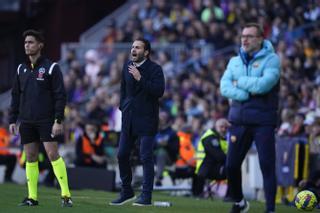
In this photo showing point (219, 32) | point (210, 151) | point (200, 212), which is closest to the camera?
point (200, 212)

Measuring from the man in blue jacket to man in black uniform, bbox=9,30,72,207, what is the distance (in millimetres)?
2257

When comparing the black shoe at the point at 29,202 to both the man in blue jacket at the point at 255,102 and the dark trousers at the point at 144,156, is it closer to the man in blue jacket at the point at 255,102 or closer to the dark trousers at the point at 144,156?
the dark trousers at the point at 144,156

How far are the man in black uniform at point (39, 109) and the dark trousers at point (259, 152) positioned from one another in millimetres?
2254

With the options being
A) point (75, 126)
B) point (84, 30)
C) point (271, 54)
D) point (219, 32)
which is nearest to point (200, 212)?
point (271, 54)

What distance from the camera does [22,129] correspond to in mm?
12141

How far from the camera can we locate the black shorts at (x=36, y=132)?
12.0m

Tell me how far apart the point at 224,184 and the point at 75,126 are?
6577 mm

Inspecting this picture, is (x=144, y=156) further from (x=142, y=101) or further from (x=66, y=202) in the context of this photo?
(x=66, y=202)

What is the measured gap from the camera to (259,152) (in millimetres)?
10867

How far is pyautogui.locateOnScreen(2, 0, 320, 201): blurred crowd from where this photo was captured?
2091cm

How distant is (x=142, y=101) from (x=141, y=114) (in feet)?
0.56

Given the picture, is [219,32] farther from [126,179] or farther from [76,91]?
[126,179]

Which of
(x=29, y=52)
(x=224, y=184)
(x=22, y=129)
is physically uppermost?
(x=29, y=52)

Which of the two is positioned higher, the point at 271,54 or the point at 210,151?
the point at 271,54
